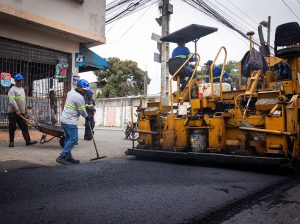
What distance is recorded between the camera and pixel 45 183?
4.02 meters

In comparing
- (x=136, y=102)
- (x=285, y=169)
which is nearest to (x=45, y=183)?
(x=285, y=169)

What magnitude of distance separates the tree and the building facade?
20590mm

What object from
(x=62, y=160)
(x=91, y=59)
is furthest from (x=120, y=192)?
(x=91, y=59)

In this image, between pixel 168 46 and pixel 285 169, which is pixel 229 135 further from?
pixel 168 46

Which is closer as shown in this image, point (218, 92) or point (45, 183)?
point (45, 183)

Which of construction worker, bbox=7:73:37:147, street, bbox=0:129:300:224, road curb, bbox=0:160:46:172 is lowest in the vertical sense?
street, bbox=0:129:300:224

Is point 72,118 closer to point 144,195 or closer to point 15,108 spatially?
point 15,108

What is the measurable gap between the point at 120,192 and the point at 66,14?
7494 mm

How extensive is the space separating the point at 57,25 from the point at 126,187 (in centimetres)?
671

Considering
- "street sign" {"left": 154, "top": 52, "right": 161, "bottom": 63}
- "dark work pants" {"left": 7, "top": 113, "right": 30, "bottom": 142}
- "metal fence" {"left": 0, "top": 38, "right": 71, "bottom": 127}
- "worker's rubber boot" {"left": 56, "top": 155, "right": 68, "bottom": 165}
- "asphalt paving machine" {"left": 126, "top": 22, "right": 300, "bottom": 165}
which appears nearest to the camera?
"asphalt paving machine" {"left": 126, "top": 22, "right": 300, "bottom": 165}

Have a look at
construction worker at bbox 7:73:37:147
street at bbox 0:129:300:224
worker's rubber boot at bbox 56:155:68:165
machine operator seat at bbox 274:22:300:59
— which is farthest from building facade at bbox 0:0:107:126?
machine operator seat at bbox 274:22:300:59

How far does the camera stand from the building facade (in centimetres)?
851

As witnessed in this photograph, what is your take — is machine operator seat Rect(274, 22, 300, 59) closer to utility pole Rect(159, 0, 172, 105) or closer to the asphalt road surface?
the asphalt road surface

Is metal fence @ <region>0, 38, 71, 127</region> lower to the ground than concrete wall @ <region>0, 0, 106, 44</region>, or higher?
lower
